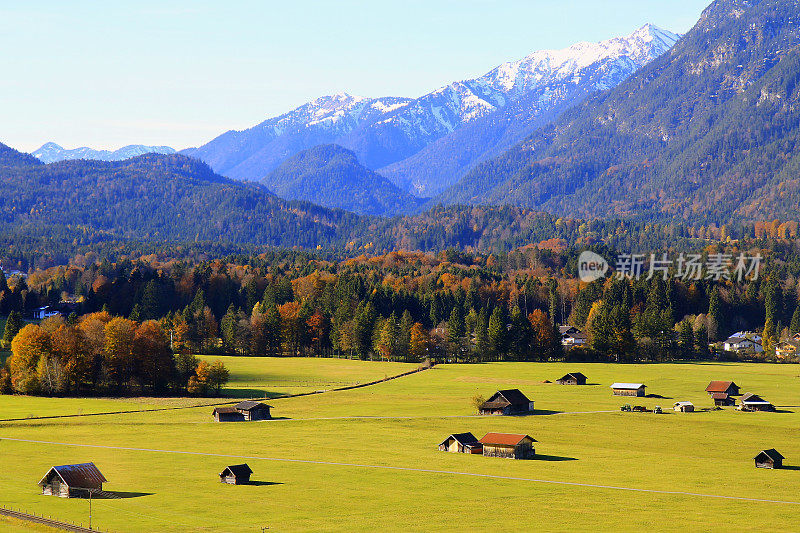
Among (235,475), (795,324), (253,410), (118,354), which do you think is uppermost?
(795,324)

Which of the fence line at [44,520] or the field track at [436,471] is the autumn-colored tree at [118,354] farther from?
the fence line at [44,520]

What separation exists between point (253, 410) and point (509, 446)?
3106 cm

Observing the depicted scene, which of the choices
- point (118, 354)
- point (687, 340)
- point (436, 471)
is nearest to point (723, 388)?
point (687, 340)

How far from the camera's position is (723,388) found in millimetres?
115375

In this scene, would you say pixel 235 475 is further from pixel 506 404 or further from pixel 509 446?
pixel 506 404

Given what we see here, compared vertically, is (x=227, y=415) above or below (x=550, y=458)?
above

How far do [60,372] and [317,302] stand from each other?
8294cm

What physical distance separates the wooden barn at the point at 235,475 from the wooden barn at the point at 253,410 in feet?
99.6

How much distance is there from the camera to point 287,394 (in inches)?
4633

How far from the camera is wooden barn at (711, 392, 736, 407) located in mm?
110812

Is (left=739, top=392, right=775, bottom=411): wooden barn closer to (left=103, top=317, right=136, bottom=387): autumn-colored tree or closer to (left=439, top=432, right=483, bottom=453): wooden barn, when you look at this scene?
(left=439, top=432, right=483, bottom=453): wooden barn

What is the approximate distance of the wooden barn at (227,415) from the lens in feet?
323

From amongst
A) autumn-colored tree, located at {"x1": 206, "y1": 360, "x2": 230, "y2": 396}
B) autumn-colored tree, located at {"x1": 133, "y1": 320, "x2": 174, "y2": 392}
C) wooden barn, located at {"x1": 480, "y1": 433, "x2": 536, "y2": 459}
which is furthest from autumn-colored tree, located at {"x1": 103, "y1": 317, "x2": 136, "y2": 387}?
wooden barn, located at {"x1": 480, "y1": 433, "x2": 536, "y2": 459}

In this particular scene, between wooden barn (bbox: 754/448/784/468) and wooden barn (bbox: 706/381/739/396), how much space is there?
39.6 meters
